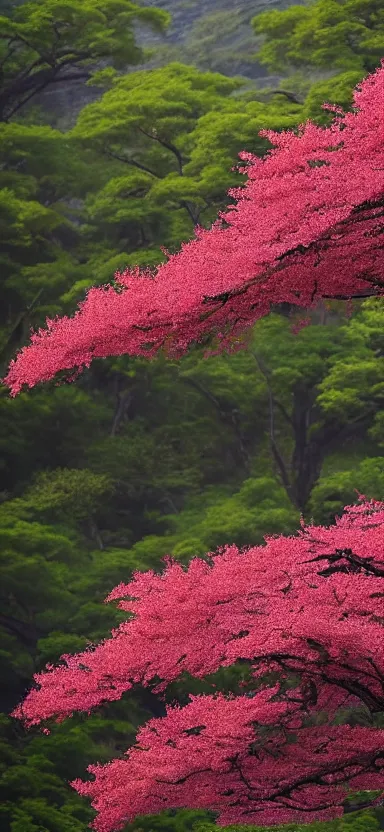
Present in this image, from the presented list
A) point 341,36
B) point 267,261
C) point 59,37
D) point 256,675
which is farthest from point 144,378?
point 267,261

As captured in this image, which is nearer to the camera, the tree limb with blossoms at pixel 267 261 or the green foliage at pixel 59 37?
the tree limb with blossoms at pixel 267 261

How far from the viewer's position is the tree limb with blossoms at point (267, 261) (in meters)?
5.92

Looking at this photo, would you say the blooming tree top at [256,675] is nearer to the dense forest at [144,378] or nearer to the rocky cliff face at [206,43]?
the dense forest at [144,378]

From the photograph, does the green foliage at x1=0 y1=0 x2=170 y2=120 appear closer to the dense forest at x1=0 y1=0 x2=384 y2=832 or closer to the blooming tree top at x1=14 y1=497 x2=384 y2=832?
the dense forest at x1=0 y1=0 x2=384 y2=832

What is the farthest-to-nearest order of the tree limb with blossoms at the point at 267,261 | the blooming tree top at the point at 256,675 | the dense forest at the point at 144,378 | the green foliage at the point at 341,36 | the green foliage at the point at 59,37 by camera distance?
the green foliage at the point at 59,37, the green foliage at the point at 341,36, the dense forest at the point at 144,378, the blooming tree top at the point at 256,675, the tree limb with blossoms at the point at 267,261

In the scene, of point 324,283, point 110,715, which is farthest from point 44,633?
point 324,283

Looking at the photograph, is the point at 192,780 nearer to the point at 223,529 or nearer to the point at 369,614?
the point at 369,614

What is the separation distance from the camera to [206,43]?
33.7 m

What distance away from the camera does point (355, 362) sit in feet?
66.0

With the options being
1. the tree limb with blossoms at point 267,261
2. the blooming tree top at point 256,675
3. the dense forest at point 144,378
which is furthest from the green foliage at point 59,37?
the tree limb with blossoms at point 267,261

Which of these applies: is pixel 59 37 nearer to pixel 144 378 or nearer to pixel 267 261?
pixel 144 378

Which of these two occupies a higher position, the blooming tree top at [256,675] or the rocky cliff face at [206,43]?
the rocky cliff face at [206,43]

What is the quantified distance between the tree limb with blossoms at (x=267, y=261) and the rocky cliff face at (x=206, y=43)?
79.8ft

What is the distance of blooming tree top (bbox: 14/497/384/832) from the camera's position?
720cm
